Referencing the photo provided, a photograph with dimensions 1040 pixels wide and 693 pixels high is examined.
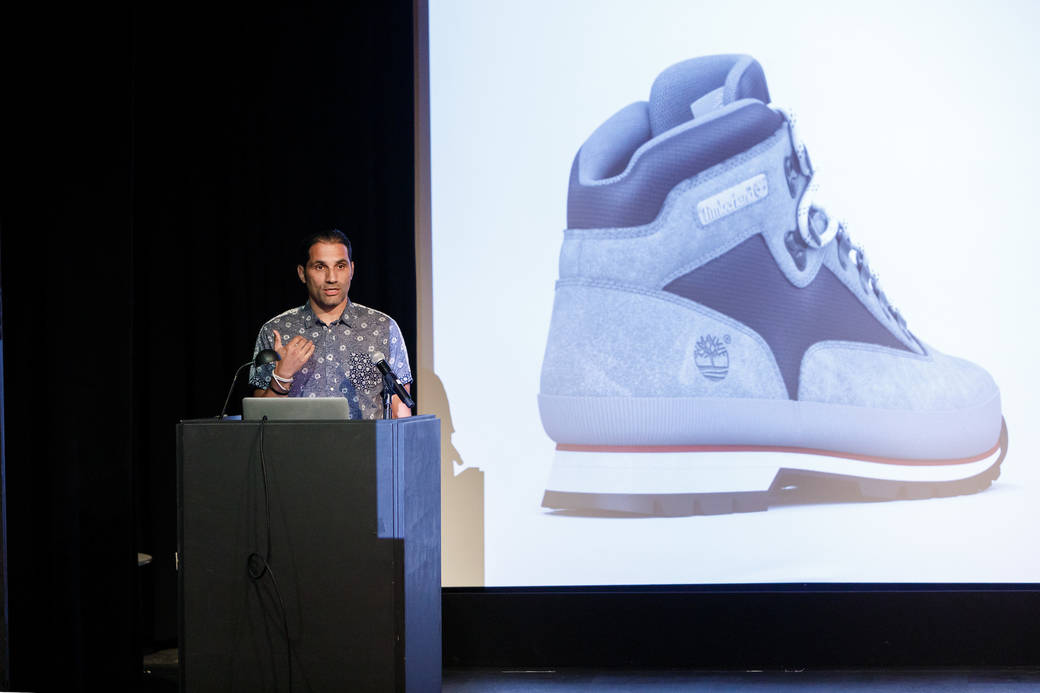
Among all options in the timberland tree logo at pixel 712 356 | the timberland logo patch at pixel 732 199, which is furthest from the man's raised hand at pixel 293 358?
the timberland logo patch at pixel 732 199

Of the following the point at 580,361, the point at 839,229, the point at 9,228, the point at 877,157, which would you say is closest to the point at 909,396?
the point at 839,229

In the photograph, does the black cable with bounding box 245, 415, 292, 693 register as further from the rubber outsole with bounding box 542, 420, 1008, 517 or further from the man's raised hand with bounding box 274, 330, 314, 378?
the rubber outsole with bounding box 542, 420, 1008, 517

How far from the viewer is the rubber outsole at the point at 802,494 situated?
3592mm

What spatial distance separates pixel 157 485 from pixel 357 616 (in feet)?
6.93

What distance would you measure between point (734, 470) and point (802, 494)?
11.7 inches

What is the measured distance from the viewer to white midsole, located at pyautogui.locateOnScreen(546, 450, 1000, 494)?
359cm

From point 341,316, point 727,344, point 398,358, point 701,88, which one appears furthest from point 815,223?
point 341,316

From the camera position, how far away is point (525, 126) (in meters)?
3.69

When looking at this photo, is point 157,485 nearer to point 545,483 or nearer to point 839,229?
point 545,483

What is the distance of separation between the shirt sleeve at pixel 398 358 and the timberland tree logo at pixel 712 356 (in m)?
1.28

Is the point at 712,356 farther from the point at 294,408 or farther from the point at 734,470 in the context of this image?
the point at 294,408

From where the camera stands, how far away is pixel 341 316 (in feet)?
9.80

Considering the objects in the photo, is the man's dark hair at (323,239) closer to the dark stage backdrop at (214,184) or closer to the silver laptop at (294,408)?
the dark stage backdrop at (214,184)

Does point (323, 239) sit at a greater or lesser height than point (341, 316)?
greater
